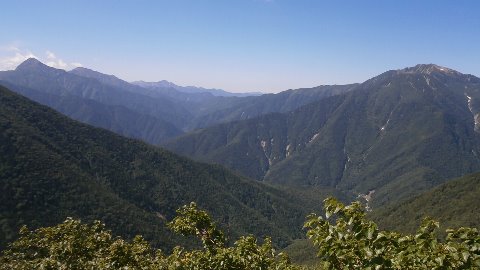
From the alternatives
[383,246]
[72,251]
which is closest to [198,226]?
[72,251]

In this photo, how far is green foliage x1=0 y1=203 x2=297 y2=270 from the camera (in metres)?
21.2

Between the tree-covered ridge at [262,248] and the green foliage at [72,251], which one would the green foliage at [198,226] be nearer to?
the tree-covered ridge at [262,248]

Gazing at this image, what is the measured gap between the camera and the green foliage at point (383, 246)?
12.0 m

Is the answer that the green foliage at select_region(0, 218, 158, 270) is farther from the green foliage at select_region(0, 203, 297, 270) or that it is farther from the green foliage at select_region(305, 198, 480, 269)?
the green foliage at select_region(305, 198, 480, 269)

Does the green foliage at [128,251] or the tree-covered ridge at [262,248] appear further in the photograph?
the green foliage at [128,251]

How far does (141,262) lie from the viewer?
1097 inches

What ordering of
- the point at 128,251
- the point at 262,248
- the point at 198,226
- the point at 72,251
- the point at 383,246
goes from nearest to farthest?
the point at 383,246 < the point at 262,248 < the point at 198,226 < the point at 72,251 < the point at 128,251

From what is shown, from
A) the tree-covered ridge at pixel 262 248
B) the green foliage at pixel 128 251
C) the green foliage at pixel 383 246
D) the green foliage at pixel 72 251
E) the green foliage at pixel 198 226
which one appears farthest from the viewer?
the green foliage at pixel 72 251

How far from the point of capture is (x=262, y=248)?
→ 2180cm

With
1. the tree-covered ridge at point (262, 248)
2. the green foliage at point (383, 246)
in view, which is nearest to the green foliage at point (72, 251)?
the tree-covered ridge at point (262, 248)

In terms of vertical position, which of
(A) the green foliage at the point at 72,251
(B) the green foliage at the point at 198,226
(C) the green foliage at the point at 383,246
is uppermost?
(C) the green foliage at the point at 383,246

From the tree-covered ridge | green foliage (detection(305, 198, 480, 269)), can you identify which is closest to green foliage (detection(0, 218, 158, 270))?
the tree-covered ridge

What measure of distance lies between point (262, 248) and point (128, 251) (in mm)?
10179

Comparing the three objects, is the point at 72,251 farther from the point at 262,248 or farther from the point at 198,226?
the point at 262,248
